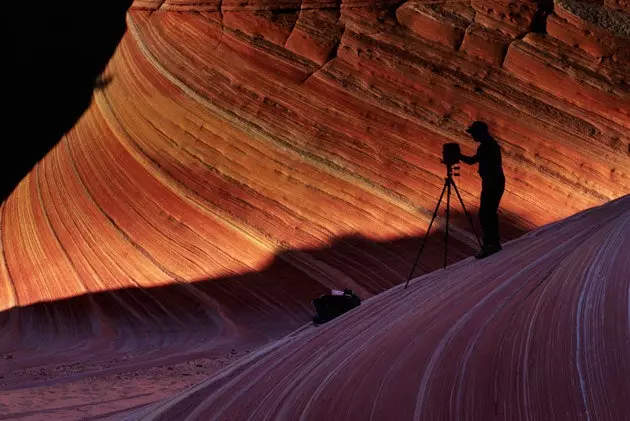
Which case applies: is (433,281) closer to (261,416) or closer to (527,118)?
(261,416)

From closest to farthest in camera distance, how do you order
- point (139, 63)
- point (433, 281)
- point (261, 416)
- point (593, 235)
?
point (261, 416) → point (593, 235) → point (433, 281) → point (139, 63)

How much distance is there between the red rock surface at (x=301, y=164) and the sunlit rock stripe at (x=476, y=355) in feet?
14.6

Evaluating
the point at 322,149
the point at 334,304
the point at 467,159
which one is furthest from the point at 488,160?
the point at 322,149

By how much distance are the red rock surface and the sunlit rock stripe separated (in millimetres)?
4439

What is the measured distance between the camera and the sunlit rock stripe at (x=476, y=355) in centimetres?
306

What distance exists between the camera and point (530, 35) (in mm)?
10828

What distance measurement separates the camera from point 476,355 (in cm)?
354

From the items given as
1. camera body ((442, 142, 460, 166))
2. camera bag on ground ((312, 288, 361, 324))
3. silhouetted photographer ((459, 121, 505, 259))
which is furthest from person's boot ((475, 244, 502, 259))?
camera bag on ground ((312, 288, 361, 324))

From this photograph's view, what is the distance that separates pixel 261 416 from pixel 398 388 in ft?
2.47

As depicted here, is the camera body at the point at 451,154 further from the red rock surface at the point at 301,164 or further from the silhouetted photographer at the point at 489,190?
the red rock surface at the point at 301,164

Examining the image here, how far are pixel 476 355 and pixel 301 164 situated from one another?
7320mm

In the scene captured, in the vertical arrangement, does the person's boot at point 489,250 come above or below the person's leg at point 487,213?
below

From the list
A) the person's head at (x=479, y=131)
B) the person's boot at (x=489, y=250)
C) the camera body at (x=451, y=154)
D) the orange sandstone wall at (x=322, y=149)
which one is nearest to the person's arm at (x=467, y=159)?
the camera body at (x=451, y=154)

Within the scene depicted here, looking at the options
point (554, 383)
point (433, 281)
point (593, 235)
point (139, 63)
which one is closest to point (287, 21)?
point (139, 63)
